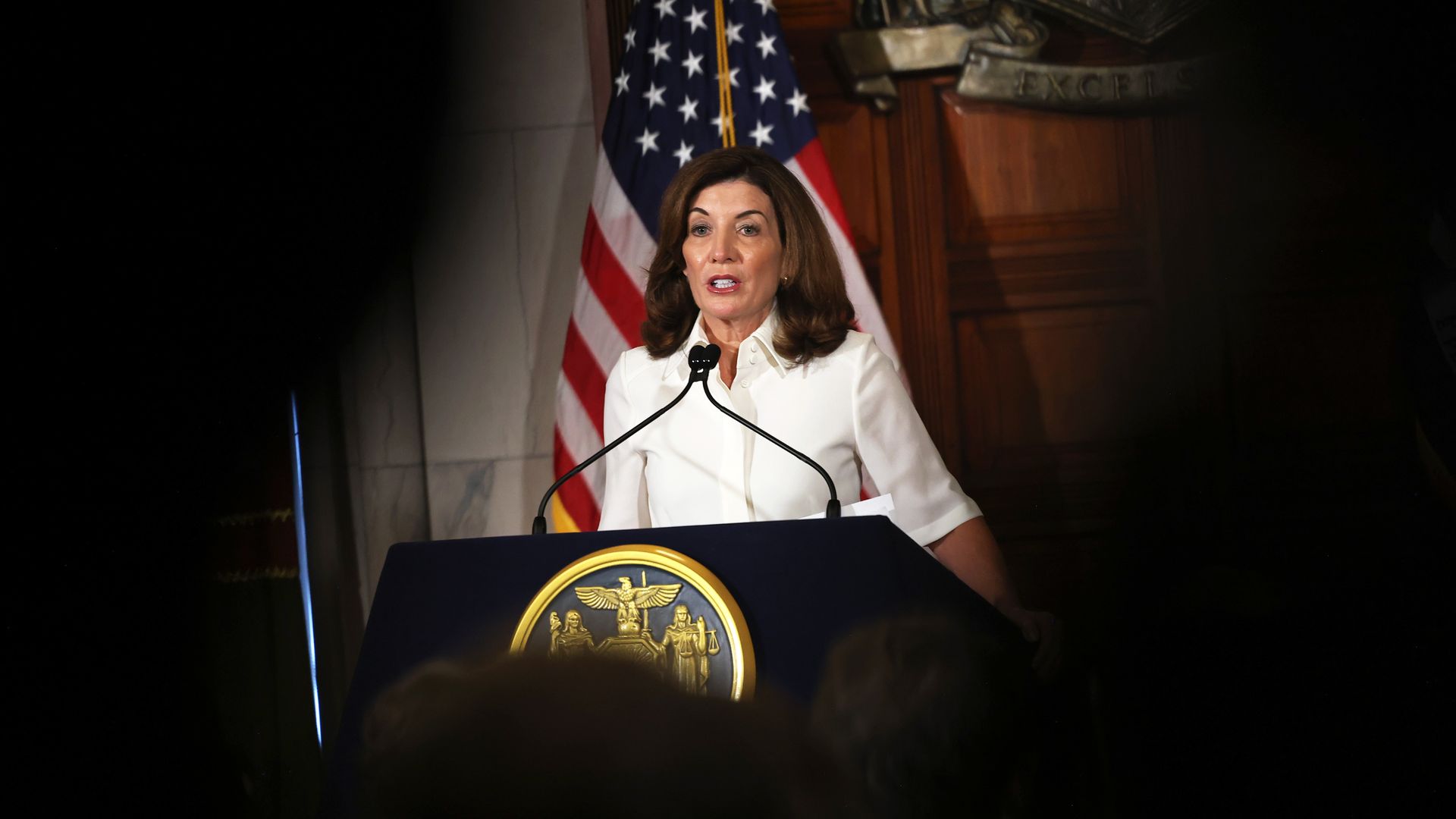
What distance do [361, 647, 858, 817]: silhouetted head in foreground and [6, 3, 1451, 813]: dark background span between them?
7.12 feet

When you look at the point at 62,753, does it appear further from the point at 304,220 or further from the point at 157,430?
the point at 304,220

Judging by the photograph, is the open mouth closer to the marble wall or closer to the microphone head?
the microphone head

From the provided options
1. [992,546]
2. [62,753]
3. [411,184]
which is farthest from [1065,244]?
[62,753]

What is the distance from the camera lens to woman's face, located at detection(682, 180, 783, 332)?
218cm

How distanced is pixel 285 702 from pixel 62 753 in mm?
628

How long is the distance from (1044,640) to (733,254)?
1.02 meters

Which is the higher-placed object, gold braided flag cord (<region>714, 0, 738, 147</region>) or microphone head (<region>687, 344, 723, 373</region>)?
gold braided flag cord (<region>714, 0, 738, 147</region>)

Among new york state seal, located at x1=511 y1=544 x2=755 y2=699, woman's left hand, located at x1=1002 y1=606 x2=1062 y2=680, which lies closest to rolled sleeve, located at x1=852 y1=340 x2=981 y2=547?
woman's left hand, located at x1=1002 y1=606 x2=1062 y2=680

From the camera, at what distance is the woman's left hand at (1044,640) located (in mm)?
1435

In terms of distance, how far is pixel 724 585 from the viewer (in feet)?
3.74

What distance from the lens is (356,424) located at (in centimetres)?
323

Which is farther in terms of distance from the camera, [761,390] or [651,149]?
[651,149]

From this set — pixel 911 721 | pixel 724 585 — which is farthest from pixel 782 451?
pixel 911 721

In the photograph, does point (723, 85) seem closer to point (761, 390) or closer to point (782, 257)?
point (782, 257)
